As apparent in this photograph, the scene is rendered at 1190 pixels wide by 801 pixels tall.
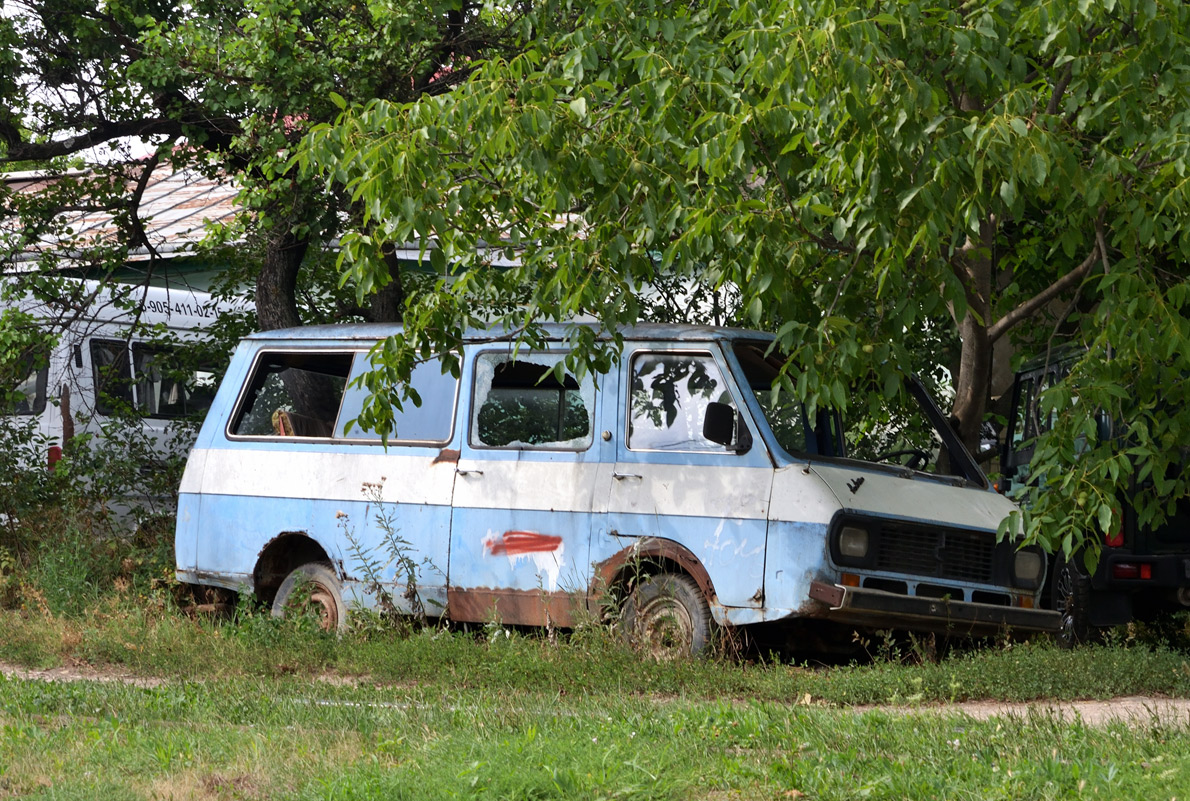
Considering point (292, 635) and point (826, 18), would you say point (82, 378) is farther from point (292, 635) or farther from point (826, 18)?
point (826, 18)

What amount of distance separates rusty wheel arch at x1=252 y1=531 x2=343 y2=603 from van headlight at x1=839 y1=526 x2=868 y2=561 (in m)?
3.64

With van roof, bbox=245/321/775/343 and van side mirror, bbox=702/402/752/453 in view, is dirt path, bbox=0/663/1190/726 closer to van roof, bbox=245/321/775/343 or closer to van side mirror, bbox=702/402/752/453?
van side mirror, bbox=702/402/752/453

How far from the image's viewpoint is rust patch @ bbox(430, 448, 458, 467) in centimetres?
881

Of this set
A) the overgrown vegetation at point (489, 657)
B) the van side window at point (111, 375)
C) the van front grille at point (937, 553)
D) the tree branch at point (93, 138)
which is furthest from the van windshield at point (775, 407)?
the van side window at point (111, 375)

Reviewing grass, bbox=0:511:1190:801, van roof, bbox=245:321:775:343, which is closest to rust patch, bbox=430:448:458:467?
van roof, bbox=245:321:775:343

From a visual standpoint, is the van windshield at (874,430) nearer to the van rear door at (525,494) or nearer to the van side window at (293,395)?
the van rear door at (525,494)

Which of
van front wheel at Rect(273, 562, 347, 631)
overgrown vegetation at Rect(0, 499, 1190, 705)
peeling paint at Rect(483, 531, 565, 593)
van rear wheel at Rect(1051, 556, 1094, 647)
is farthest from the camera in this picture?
van rear wheel at Rect(1051, 556, 1094, 647)

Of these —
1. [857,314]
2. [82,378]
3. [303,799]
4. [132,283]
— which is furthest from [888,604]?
[82,378]

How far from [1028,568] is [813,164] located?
2.74 m

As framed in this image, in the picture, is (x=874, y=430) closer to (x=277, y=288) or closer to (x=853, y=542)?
(x=853, y=542)

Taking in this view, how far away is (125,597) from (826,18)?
22.9ft

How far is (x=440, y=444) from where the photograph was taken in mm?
8914

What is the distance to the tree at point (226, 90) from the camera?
36.4 feet

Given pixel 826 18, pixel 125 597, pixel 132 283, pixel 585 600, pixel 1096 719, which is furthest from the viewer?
pixel 132 283
